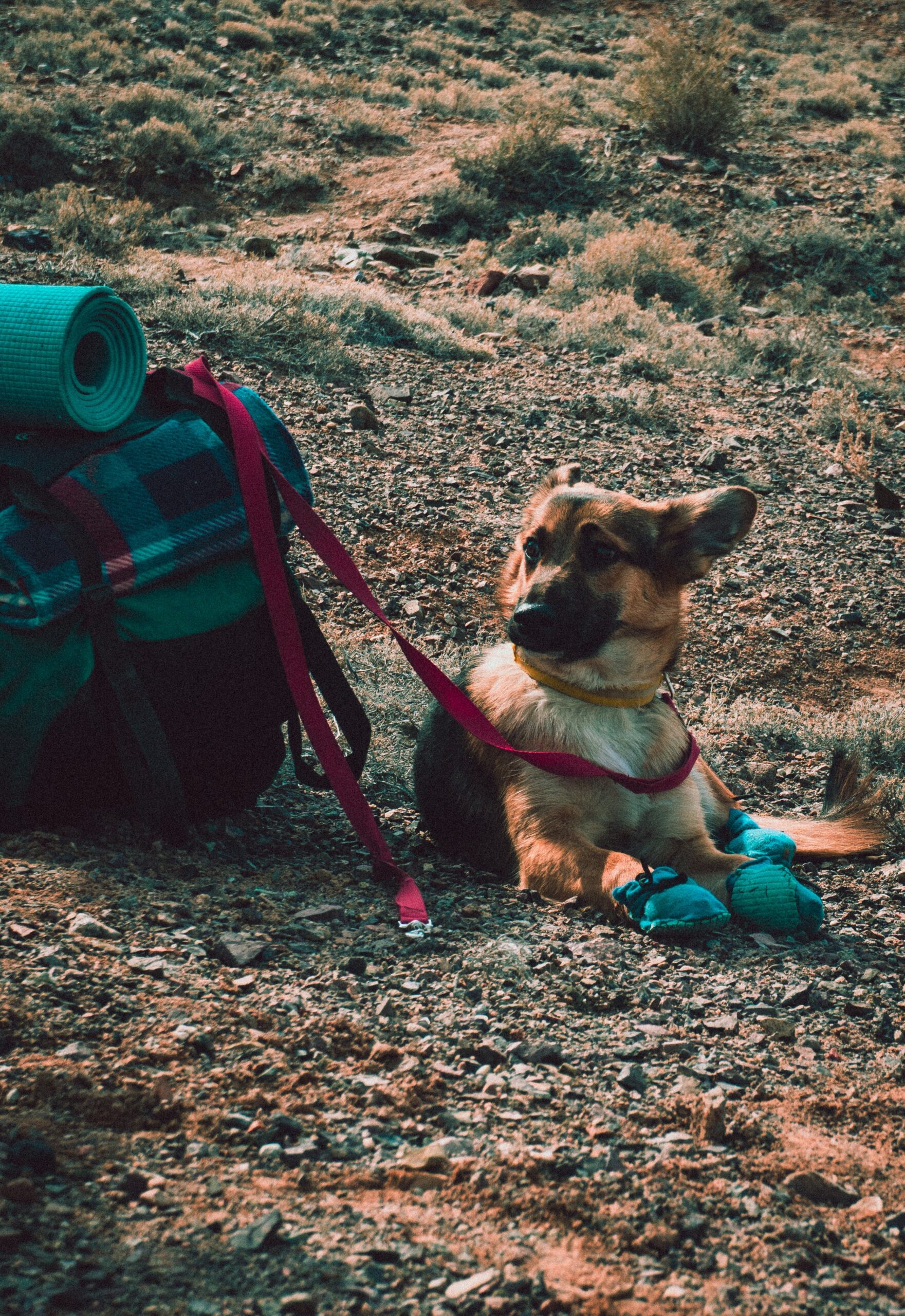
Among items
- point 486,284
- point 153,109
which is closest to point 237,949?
point 486,284

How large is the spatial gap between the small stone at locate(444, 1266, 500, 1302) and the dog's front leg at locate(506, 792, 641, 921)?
159 centimetres

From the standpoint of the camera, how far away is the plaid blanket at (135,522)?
284 centimetres

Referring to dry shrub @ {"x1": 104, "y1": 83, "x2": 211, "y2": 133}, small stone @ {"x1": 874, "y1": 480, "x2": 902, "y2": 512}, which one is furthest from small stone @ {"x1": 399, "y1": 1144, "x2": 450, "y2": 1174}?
dry shrub @ {"x1": 104, "y1": 83, "x2": 211, "y2": 133}

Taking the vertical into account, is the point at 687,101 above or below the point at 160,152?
above

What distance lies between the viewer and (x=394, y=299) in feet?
34.3

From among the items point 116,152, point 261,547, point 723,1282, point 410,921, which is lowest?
point 410,921

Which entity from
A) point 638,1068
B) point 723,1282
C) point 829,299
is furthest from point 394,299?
point 723,1282

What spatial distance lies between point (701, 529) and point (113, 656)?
81.0 inches

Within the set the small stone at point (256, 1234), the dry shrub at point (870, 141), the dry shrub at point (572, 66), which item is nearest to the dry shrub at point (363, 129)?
the dry shrub at point (572, 66)

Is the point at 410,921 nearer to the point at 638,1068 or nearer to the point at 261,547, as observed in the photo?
the point at 638,1068

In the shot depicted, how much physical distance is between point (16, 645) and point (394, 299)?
8286 mm

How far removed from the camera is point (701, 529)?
3.95 m

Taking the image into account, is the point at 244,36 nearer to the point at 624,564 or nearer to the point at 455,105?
the point at 455,105

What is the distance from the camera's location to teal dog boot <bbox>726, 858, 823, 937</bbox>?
10.8 ft
